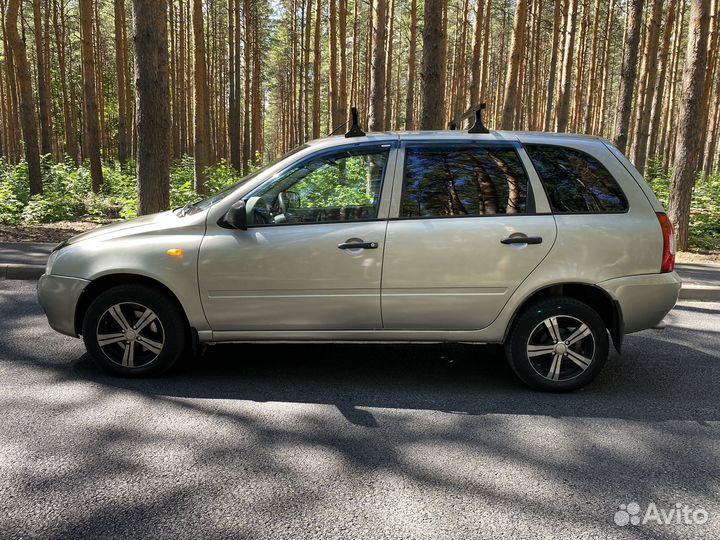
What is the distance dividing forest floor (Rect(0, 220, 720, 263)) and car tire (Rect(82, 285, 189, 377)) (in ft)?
24.8

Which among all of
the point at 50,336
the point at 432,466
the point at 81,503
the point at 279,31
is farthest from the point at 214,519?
the point at 279,31

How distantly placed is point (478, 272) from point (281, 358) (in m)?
2.03

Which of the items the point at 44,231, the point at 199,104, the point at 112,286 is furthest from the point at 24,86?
the point at 112,286

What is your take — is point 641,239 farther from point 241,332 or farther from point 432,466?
point 241,332

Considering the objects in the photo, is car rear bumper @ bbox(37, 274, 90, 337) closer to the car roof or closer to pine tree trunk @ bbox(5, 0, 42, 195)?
the car roof

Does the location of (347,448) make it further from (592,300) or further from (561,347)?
(592,300)

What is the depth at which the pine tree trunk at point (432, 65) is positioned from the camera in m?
10.4

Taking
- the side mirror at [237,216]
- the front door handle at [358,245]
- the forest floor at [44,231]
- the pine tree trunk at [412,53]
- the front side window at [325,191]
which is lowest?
the forest floor at [44,231]

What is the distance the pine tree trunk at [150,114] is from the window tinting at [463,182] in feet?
19.4

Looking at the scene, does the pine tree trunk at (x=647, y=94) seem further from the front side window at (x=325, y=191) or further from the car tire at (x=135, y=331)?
the car tire at (x=135, y=331)

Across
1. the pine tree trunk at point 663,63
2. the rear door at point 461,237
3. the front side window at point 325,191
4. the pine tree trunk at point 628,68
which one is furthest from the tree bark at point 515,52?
the front side window at point 325,191

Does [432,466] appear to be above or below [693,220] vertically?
below

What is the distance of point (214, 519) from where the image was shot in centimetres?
281

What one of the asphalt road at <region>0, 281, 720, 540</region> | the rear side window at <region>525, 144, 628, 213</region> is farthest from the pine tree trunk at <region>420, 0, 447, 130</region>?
the asphalt road at <region>0, 281, 720, 540</region>
